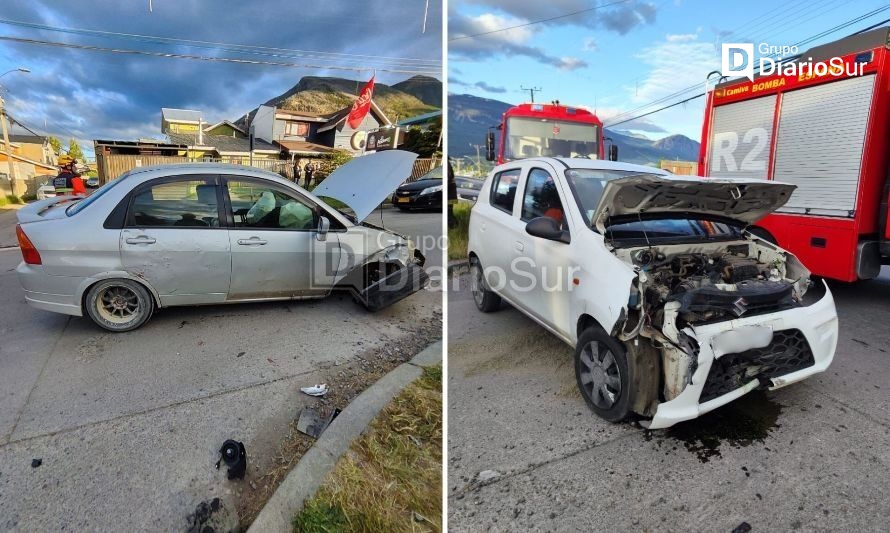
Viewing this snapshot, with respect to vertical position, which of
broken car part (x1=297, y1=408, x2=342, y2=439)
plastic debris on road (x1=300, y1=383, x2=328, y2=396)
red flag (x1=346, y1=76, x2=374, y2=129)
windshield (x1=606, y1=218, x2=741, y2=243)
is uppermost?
red flag (x1=346, y1=76, x2=374, y2=129)

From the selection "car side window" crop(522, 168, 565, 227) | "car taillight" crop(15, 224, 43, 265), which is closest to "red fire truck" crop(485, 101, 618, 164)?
"car side window" crop(522, 168, 565, 227)

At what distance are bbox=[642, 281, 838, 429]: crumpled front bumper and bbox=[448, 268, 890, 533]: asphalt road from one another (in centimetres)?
22

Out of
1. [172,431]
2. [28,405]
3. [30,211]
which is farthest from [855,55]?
[30,211]

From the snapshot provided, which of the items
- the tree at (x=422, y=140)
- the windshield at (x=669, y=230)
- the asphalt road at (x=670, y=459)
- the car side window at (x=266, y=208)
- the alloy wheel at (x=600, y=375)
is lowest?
the asphalt road at (x=670, y=459)

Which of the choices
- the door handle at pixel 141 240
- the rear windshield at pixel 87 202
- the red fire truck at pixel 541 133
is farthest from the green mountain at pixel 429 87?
the red fire truck at pixel 541 133

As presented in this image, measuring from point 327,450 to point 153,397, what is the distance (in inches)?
57.7

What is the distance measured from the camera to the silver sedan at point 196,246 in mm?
4074

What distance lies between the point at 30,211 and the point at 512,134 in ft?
30.9

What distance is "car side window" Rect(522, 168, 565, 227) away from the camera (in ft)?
12.1

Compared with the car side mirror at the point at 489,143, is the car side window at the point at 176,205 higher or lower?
lower

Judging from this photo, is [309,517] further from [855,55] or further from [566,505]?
[855,55]

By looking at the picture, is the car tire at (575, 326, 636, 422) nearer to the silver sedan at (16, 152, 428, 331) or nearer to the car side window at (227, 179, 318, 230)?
the silver sedan at (16, 152, 428, 331)

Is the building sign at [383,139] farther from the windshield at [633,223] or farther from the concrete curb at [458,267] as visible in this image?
the windshield at [633,223]

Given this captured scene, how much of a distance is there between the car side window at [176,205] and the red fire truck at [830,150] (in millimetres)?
6161
